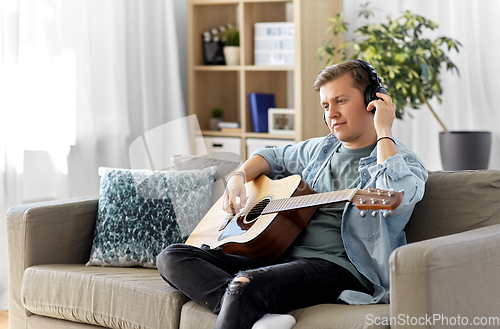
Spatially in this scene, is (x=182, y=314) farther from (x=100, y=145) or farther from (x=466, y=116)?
(x=466, y=116)

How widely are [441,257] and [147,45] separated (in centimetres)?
248

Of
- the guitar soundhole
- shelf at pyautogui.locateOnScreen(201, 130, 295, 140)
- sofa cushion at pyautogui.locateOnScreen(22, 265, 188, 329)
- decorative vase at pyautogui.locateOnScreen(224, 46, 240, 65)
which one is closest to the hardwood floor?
sofa cushion at pyautogui.locateOnScreen(22, 265, 188, 329)

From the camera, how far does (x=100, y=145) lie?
310 cm

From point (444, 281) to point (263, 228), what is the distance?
528 mm

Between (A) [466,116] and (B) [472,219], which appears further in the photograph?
(A) [466,116]

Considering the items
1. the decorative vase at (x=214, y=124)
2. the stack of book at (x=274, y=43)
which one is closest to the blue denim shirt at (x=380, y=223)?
the stack of book at (x=274, y=43)

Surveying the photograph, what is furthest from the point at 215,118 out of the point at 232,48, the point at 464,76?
the point at 464,76

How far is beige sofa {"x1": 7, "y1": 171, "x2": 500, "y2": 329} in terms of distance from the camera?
130cm

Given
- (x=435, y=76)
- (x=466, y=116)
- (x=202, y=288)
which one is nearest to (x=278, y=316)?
(x=202, y=288)

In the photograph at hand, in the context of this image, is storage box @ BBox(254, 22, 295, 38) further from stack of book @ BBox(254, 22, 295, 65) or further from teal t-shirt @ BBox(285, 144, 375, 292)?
teal t-shirt @ BBox(285, 144, 375, 292)

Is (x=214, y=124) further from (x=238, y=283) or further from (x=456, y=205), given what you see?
(x=238, y=283)

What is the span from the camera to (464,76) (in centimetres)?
316

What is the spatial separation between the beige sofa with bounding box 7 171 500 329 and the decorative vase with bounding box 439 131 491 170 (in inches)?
47.0

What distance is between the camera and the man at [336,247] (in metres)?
1.46
